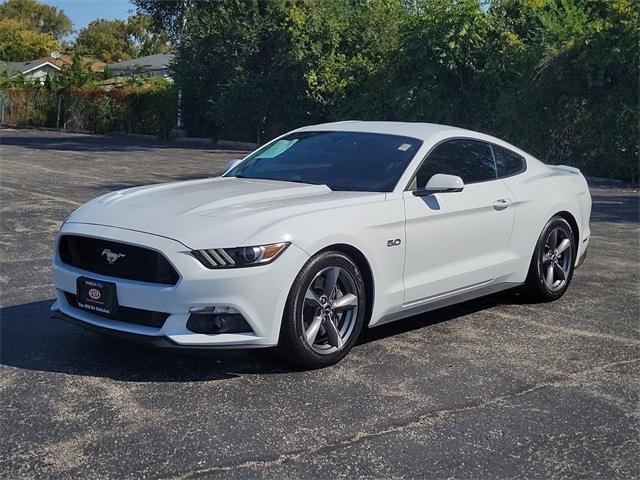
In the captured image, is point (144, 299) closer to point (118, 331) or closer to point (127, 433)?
point (118, 331)

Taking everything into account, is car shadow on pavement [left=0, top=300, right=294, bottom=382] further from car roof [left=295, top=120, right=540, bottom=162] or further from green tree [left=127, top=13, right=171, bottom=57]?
green tree [left=127, top=13, right=171, bottom=57]

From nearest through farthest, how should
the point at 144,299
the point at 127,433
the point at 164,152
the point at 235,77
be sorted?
the point at 127,433 < the point at 144,299 < the point at 164,152 < the point at 235,77

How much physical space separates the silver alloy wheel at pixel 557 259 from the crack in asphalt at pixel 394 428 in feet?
5.32

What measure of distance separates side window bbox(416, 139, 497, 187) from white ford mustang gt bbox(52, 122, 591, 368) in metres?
0.01

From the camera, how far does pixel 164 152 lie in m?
27.1

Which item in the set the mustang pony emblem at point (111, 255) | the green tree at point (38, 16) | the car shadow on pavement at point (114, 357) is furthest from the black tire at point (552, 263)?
the green tree at point (38, 16)

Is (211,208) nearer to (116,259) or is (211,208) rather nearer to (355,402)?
(116,259)

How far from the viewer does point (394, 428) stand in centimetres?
423

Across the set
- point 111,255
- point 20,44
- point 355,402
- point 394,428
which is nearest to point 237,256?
point 111,255

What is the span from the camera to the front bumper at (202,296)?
185 inches

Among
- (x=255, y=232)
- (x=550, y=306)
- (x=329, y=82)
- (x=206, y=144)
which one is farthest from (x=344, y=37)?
(x=255, y=232)

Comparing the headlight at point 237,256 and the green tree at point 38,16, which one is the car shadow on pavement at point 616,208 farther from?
the green tree at point 38,16

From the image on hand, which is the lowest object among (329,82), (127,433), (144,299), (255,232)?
(127,433)

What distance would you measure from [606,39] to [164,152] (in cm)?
1399
